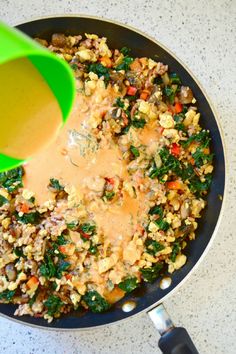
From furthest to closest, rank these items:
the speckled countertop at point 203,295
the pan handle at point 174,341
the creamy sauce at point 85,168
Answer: the speckled countertop at point 203,295 < the creamy sauce at point 85,168 < the pan handle at point 174,341

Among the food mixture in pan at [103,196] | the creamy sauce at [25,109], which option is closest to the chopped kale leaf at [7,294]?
the food mixture in pan at [103,196]

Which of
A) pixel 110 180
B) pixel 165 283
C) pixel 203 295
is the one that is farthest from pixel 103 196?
pixel 203 295

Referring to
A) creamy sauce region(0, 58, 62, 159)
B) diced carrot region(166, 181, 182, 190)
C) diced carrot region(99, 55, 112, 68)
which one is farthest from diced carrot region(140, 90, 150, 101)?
creamy sauce region(0, 58, 62, 159)

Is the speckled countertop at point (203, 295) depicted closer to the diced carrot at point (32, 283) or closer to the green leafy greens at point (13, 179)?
the diced carrot at point (32, 283)

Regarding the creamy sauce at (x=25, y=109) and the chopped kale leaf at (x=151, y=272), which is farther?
the chopped kale leaf at (x=151, y=272)

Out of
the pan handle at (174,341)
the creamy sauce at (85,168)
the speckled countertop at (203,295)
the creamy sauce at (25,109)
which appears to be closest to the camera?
the creamy sauce at (25,109)

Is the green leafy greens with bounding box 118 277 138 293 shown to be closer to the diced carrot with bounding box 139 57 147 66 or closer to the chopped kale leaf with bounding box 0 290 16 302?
the chopped kale leaf with bounding box 0 290 16 302
